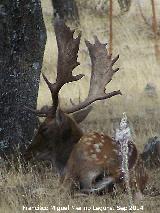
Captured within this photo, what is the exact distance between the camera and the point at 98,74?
7.56m

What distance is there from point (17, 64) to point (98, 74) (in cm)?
94

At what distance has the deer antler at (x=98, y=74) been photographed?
290 inches

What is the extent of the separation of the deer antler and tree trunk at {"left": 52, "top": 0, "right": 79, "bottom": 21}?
10779 millimetres

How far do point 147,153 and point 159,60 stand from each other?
8.67 meters

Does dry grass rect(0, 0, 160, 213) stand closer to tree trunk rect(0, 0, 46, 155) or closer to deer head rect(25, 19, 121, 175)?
deer head rect(25, 19, 121, 175)

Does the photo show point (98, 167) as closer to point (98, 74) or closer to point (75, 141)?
point (75, 141)

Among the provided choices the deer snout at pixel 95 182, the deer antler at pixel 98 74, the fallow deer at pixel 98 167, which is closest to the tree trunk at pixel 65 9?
the deer antler at pixel 98 74

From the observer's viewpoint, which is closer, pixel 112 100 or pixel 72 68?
pixel 72 68

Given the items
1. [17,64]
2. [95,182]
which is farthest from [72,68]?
[95,182]

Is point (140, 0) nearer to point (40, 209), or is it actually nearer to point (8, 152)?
point (8, 152)

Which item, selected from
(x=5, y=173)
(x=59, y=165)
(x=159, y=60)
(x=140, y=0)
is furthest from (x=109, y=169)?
(x=140, y=0)

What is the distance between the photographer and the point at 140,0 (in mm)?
24516

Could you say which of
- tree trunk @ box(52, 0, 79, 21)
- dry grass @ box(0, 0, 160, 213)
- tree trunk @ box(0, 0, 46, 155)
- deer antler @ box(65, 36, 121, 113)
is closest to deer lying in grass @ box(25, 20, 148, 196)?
deer antler @ box(65, 36, 121, 113)

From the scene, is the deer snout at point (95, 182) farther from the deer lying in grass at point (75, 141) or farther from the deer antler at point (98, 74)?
the deer antler at point (98, 74)
